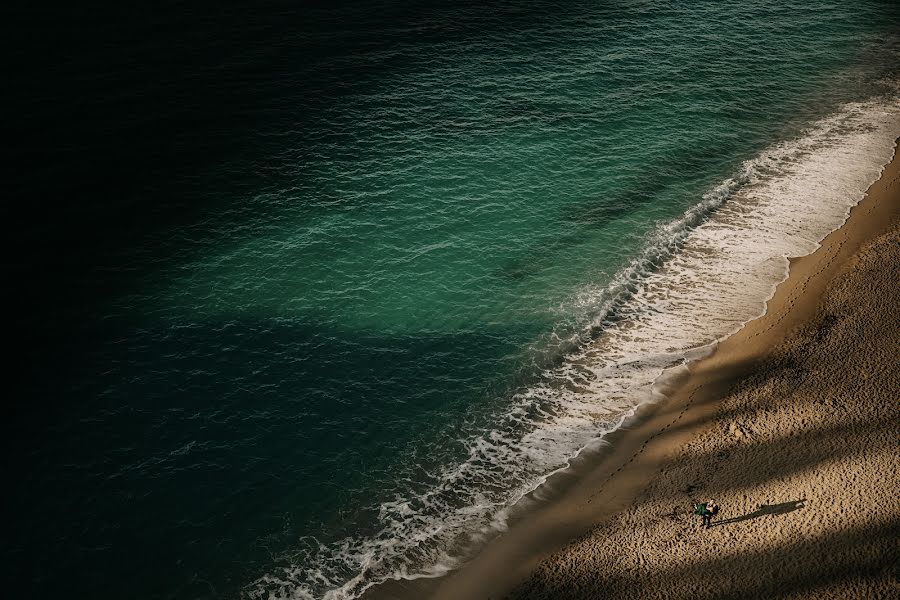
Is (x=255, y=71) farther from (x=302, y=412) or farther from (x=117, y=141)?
(x=302, y=412)

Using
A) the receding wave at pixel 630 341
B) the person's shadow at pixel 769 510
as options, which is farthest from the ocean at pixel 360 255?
the person's shadow at pixel 769 510

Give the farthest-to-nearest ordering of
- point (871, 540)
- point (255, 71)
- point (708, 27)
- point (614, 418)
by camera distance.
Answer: point (708, 27) < point (255, 71) < point (614, 418) < point (871, 540)

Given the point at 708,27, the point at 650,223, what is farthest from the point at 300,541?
the point at 708,27

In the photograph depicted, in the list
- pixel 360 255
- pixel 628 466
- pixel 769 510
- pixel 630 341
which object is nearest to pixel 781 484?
pixel 769 510

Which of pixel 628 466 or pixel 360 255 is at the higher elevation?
pixel 360 255

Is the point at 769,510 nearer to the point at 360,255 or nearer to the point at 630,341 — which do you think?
the point at 630,341

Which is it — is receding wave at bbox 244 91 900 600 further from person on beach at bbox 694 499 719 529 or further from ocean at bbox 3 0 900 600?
person on beach at bbox 694 499 719 529

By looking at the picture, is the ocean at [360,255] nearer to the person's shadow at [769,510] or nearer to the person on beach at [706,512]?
the person on beach at [706,512]
